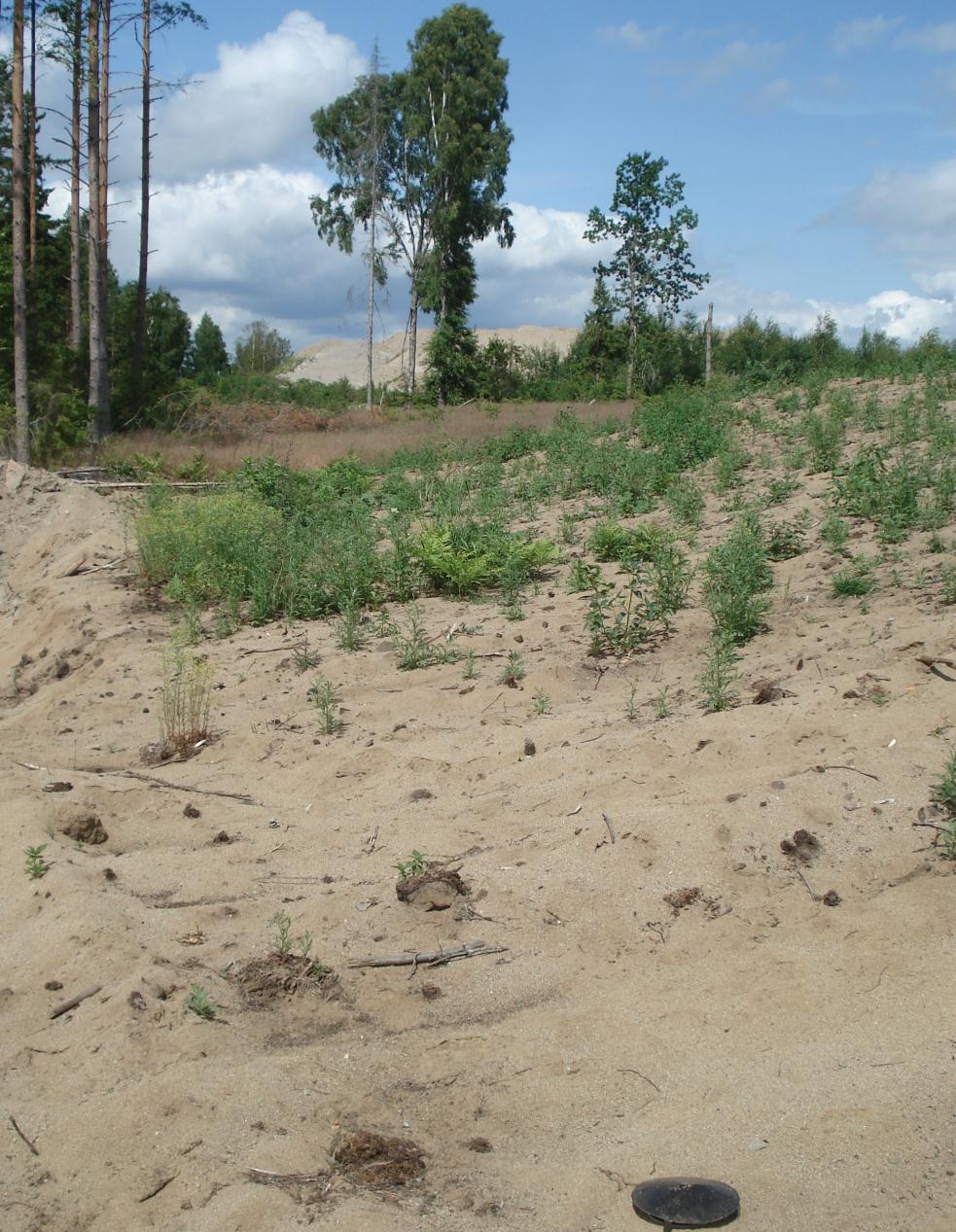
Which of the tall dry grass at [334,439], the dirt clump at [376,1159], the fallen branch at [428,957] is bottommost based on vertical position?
the dirt clump at [376,1159]

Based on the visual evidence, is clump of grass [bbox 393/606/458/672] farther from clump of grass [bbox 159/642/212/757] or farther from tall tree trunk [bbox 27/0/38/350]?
tall tree trunk [bbox 27/0/38/350]

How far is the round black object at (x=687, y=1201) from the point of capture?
244cm

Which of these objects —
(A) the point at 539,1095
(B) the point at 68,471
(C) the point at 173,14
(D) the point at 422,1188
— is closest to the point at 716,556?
(A) the point at 539,1095

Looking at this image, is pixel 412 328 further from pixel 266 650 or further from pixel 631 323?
pixel 266 650

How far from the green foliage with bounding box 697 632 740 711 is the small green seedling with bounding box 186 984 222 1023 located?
2779mm

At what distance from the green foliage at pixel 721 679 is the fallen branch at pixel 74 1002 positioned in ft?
9.98

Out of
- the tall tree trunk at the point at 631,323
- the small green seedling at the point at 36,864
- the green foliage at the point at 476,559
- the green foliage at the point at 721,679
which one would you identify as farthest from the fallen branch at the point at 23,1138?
the tall tree trunk at the point at 631,323

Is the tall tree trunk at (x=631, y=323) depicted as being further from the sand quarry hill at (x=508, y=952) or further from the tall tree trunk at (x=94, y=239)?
the sand quarry hill at (x=508, y=952)

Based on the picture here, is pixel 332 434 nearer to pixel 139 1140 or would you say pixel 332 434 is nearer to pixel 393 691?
pixel 393 691

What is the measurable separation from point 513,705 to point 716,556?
1883mm

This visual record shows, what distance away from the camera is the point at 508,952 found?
3.76m

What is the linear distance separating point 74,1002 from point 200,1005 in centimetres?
46

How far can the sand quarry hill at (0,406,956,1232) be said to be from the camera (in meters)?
2.73

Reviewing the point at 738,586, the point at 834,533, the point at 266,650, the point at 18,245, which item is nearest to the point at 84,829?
the point at 266,650
